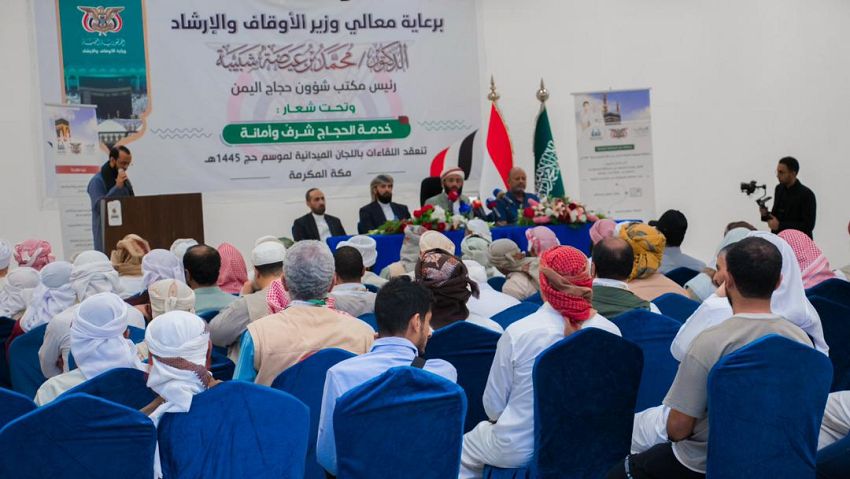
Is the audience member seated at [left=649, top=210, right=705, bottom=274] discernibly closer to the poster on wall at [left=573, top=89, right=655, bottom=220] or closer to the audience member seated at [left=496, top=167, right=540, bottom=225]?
the audience member seated at [left=496, top=167, right=540, bottom=225]

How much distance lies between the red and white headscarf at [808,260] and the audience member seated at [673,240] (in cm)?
114

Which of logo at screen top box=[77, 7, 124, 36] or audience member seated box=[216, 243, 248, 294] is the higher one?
logo at screen top box=[77, 7, 124, 36]

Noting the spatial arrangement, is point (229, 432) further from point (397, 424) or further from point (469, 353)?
point (469, 353)

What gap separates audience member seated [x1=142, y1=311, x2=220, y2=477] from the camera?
2250mm

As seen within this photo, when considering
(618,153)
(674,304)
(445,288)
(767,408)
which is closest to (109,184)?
(618,153)

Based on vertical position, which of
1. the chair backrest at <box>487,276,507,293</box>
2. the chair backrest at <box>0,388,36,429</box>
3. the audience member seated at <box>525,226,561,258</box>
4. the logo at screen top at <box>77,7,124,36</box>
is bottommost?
the chair backrest at <box>487,276,507,293</box>

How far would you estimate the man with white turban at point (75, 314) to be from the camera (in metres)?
3.63

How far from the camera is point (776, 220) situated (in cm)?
862

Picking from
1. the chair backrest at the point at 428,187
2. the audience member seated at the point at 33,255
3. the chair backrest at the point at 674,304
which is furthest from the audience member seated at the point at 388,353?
the chair backrest at the point at 428,187

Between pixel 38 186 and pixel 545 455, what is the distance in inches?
297

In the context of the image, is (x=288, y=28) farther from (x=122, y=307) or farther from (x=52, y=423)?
(x=52, y=423)

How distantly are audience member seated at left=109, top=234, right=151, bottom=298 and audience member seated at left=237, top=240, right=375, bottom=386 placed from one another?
7.10ft

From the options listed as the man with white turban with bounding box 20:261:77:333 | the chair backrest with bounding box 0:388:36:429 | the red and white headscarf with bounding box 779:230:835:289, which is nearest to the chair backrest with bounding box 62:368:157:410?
the chair backrest with bounding box 0:388:36:429

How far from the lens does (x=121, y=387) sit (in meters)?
2.63
